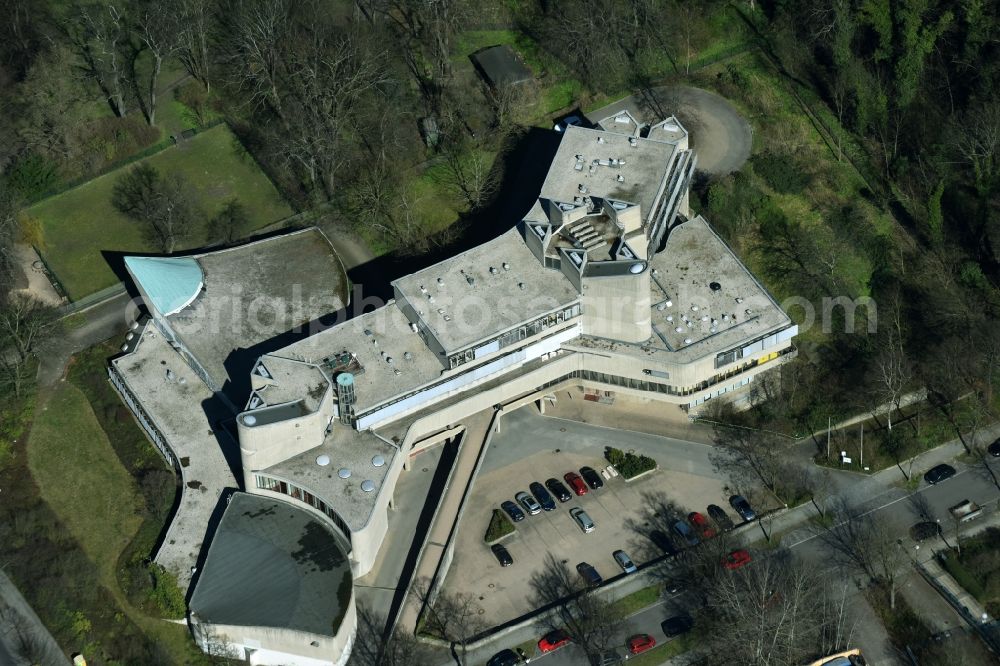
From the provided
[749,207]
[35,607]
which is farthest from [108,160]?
[749,207]

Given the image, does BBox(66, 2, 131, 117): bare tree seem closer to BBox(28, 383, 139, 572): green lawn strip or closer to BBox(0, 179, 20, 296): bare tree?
BBox(0, 179, 20, 296): bare tree

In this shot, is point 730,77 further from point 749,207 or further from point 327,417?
point 327,417

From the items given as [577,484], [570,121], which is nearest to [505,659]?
[577,484]

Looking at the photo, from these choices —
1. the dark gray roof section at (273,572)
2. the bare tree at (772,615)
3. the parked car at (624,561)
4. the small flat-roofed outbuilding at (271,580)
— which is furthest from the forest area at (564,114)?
the small flat-roofed outbuilding at (271,580)

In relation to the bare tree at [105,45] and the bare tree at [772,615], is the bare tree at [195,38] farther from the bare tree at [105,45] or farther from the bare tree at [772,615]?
the bare tree at [772,615]

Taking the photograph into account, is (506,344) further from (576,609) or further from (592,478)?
(576,609)

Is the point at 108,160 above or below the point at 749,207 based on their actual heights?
above
